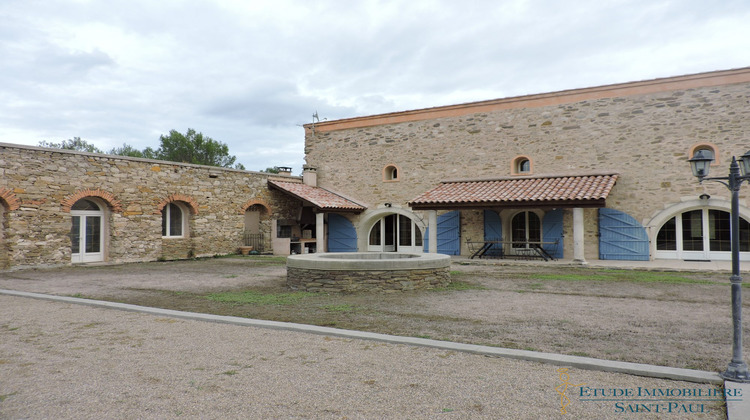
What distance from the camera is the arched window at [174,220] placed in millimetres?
A: 16031

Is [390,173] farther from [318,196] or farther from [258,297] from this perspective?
[258,297]

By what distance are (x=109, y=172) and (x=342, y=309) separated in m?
10.8

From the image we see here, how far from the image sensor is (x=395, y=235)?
60.8 feet

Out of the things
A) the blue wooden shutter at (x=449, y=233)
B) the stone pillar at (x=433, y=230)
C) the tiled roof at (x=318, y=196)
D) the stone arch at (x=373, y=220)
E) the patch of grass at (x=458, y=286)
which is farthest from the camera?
the stone arch at (x=373, y=220)

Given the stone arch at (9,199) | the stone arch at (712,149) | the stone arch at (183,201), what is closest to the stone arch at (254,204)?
the stone arch at (183,201)

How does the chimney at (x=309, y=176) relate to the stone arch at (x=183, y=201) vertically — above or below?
above

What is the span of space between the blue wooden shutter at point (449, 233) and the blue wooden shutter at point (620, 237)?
4.46 meters

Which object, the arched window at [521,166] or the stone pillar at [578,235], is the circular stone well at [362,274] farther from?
the arched window at [521,166]

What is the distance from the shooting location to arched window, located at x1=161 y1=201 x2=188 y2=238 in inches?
631

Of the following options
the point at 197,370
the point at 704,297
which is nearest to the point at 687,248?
the point at 704,297

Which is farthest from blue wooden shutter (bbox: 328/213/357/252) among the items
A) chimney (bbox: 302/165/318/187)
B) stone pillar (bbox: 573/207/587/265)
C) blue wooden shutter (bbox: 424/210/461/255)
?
stone pillar (bbox: 573/207/587/265)

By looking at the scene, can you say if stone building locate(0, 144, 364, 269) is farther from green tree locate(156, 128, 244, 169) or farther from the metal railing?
green tree locate(156, 128, 244, 169)

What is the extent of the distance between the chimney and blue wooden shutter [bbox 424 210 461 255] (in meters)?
5.72

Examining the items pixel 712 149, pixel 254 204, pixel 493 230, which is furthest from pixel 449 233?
pixel 712 149
